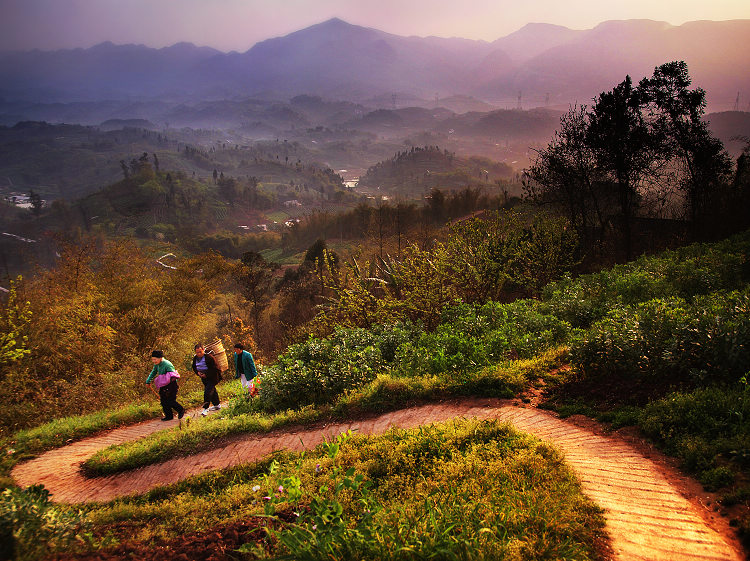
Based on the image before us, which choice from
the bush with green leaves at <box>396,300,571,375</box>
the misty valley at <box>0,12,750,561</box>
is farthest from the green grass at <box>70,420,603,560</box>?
the bush with green leaves at <box>396,300,571,375</box>

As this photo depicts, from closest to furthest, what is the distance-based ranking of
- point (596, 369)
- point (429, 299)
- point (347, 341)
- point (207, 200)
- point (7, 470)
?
point (596, 369) → point (7, 470) → point (347, 341) → point (429, 299) → point (207, 200)

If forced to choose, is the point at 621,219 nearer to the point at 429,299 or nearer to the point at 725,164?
the point at 725,164

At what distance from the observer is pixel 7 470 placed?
8031 millimetres

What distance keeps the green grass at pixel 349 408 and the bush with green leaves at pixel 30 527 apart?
4348 mm

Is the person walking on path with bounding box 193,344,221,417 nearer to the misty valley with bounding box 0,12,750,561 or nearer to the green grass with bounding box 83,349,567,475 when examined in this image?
the misty valley with bounding box 0,12,750,561

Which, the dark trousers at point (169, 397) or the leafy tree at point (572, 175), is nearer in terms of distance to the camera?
the dark trousers at point (169, 397)

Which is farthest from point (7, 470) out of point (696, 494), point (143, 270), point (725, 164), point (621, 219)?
point (725, 164)

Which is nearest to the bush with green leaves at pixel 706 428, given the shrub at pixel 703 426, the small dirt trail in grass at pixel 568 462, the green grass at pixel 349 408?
the shrub at pixel 703 426

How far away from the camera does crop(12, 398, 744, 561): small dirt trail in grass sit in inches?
136

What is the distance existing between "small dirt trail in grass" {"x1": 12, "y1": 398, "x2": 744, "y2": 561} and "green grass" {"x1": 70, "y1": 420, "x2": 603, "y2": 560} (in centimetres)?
41

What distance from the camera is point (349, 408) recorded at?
8.53m

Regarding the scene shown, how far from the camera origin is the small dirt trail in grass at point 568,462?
3.45m

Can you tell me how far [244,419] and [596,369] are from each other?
7.35 meters

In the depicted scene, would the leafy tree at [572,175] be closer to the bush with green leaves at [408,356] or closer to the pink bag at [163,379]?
the bush with green leaves at [408,356]
